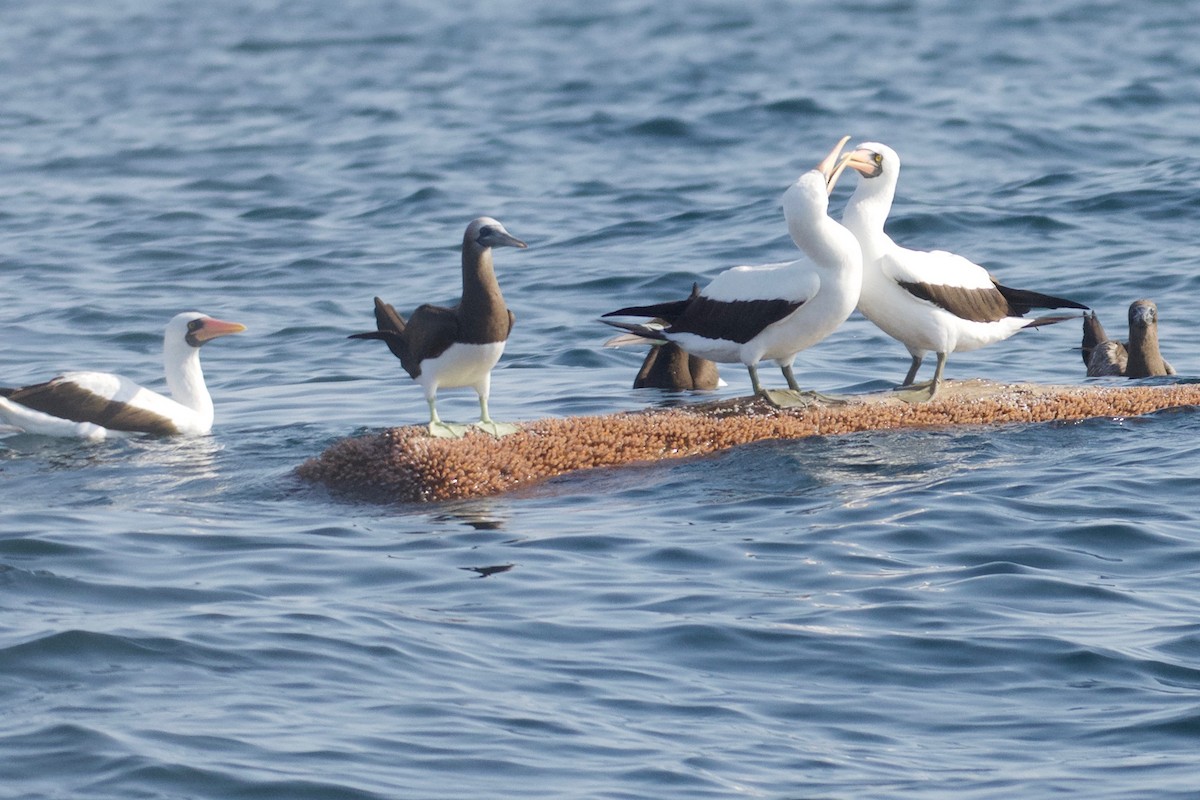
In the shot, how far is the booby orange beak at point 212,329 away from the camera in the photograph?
42.2 ft

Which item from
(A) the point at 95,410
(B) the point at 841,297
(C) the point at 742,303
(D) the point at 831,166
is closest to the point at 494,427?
(C) the point at 742,303

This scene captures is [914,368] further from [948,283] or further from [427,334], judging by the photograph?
[427,334]

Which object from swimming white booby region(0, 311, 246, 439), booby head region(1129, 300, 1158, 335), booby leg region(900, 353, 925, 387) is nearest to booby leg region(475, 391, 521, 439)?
swimming white booby region(0, 311, 246, 439)

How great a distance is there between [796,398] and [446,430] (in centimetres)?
220

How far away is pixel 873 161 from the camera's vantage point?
36.8 ft

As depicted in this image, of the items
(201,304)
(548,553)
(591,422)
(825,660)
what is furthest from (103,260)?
(825,660)

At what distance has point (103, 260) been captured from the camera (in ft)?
62.4

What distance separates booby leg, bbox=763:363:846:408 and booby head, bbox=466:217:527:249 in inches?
74.2

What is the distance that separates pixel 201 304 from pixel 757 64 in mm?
16198

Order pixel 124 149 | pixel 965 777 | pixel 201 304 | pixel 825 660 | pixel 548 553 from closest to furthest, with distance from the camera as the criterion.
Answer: pixel 965 777
pixel 825 660
pixel 548 553
pixel 201 304
pixel 124 149

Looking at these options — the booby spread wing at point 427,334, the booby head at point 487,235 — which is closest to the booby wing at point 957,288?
the booby head at point 487,235

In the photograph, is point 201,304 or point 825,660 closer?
point 825,660

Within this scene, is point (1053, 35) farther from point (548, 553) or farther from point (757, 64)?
point (548, 553)

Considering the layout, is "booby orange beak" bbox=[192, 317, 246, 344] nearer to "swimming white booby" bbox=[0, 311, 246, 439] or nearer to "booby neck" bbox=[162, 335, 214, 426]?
"booby neck" bbox=[162, 335, 214, 426]
